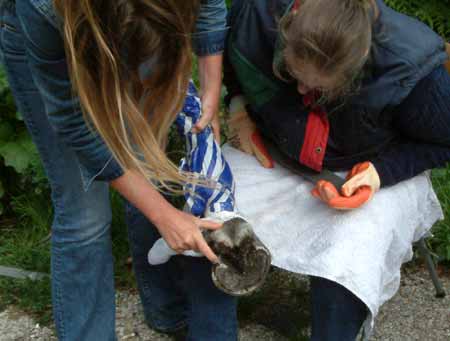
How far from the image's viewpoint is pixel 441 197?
10.5 feet

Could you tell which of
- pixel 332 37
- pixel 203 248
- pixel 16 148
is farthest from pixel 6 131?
pixel 332 37

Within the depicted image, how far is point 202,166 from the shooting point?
228 cm

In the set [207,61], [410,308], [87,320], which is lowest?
[410,308]

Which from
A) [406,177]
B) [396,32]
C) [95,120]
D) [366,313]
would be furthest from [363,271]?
[95,120]

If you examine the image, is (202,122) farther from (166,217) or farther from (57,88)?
(57,88)

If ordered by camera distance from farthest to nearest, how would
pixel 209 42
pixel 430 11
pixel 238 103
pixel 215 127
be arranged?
pixel 430 11
pixel 238 103
pixel 215 127
pixel 209 42

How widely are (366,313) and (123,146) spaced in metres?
0.89

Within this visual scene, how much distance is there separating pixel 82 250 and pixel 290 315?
925 mm

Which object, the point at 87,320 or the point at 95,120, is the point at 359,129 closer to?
the point at 95,120

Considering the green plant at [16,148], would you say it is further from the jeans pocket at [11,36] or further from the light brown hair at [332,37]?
the light brown hair at [332,37]

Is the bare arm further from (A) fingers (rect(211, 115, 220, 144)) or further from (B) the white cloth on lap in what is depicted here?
(A) fingers (rect(211, 115, 220, 144))

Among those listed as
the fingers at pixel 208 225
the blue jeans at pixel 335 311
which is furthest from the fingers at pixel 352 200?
the fingers at pixel 208 225

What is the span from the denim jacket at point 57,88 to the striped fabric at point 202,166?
360mm

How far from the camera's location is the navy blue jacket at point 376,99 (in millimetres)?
2094
